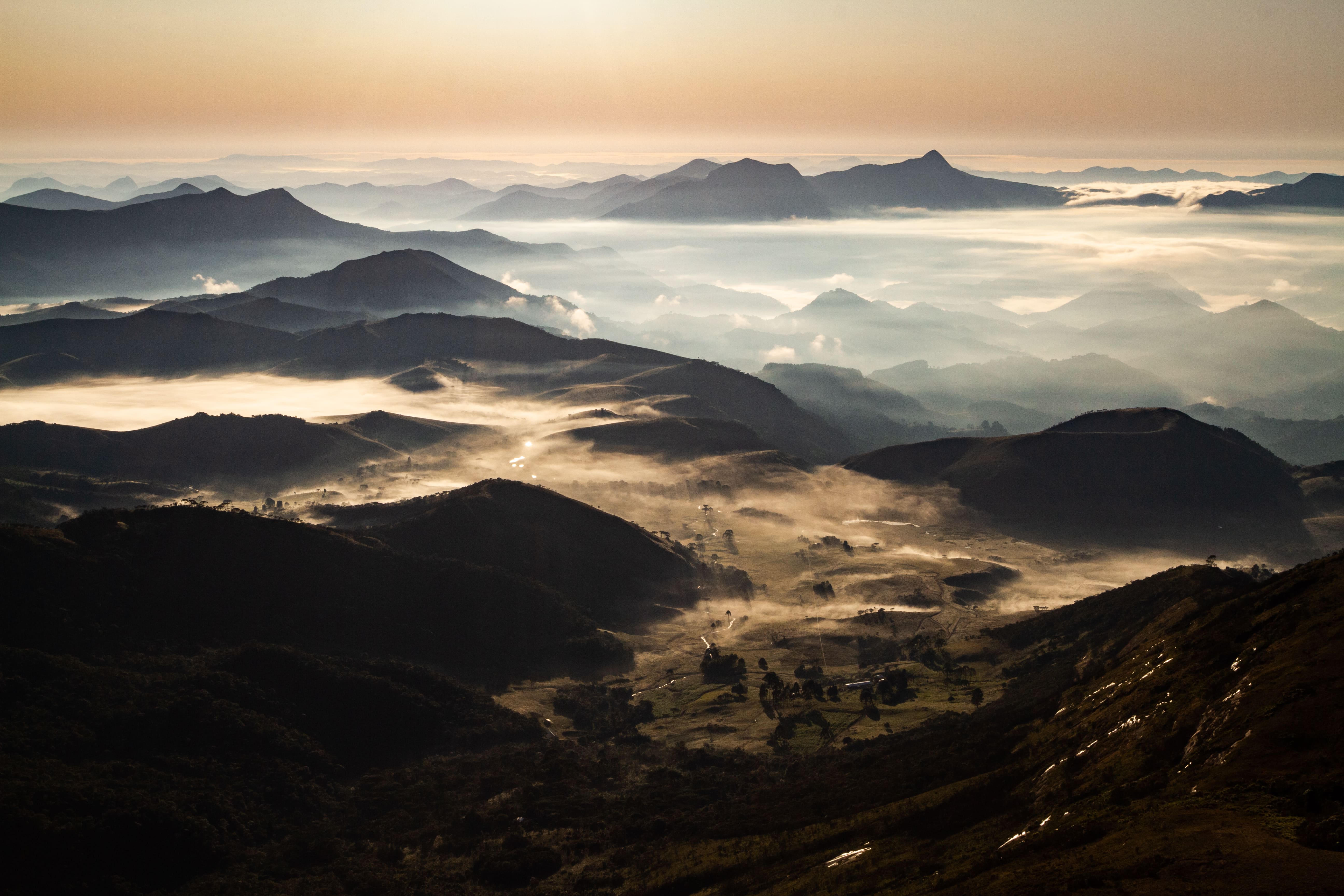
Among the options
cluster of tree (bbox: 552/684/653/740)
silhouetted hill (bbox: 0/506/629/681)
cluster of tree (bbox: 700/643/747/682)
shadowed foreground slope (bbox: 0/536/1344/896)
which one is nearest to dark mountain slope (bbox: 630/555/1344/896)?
shadowed foreground slope (bbox: 0/536/1344/896)

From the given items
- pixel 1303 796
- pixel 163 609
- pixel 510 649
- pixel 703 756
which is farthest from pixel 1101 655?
pixel 163 609

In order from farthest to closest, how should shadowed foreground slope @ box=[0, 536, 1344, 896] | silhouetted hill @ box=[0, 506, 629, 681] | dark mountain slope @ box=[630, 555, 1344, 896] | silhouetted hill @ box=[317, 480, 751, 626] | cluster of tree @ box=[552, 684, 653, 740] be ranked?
silhouetted hill @ box=[317, 480, 751, 626] < cluster of tree @ box=[552, 684, 653, 740] < silhouetted hill @ box=[0, 506, 629, 681] < shadowed foreground slope @ box=[0, 536, 1344, 896] < dark mountain slope @ box=[630, 555, 1344, 896]

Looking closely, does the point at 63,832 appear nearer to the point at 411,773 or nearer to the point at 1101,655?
the point at 411,773

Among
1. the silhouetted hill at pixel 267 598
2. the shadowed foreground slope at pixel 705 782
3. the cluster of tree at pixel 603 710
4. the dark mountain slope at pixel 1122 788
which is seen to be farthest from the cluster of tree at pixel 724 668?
the dark mountain slope at pixel 1122 788

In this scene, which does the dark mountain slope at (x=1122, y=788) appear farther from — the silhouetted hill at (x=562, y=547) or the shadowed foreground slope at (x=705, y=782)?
the silhouetted hill at (x=562, y=547)

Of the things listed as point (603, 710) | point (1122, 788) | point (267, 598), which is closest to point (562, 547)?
point (603, 710)

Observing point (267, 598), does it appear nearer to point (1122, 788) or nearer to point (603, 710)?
point (603, 710)

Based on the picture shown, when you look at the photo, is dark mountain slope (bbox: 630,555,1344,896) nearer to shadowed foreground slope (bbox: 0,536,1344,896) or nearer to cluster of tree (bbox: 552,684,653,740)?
shadowed foreground slope (bbox: 0,536,1344,896)
